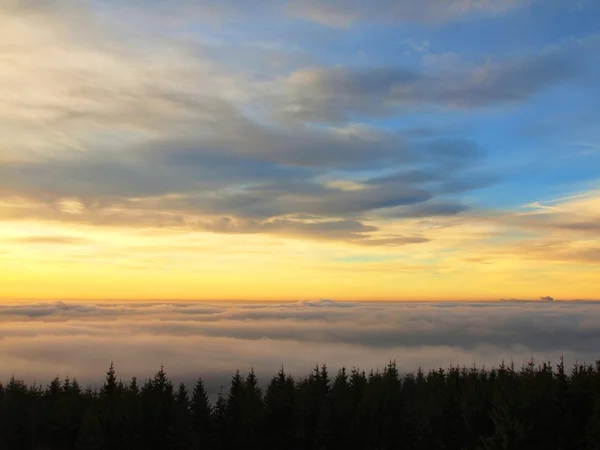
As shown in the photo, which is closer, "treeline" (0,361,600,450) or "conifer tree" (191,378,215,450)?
"treeline" (0,361,600,450)

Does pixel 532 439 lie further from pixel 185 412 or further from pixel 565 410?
pixel 185 412

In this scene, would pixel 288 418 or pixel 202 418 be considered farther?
pixel 288 418

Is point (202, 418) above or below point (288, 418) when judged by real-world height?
above

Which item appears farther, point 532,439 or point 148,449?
point 148,449

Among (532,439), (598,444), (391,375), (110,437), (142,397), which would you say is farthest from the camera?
(391,375)

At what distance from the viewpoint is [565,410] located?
166ft

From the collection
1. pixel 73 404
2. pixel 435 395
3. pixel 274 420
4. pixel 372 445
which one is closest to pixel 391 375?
pixel 435 395

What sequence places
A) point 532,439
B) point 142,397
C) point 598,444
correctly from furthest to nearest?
point 142,397 < point 532,439 < point 598,444

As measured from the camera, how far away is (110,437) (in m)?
60.3

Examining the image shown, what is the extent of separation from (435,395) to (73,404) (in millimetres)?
50029

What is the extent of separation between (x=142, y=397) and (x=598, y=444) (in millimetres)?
49014

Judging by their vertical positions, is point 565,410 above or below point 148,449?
above

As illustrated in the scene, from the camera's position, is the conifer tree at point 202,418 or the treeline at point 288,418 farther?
the conifer tree at point 202,418

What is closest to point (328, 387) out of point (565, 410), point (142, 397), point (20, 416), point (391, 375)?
point (391, 375)
